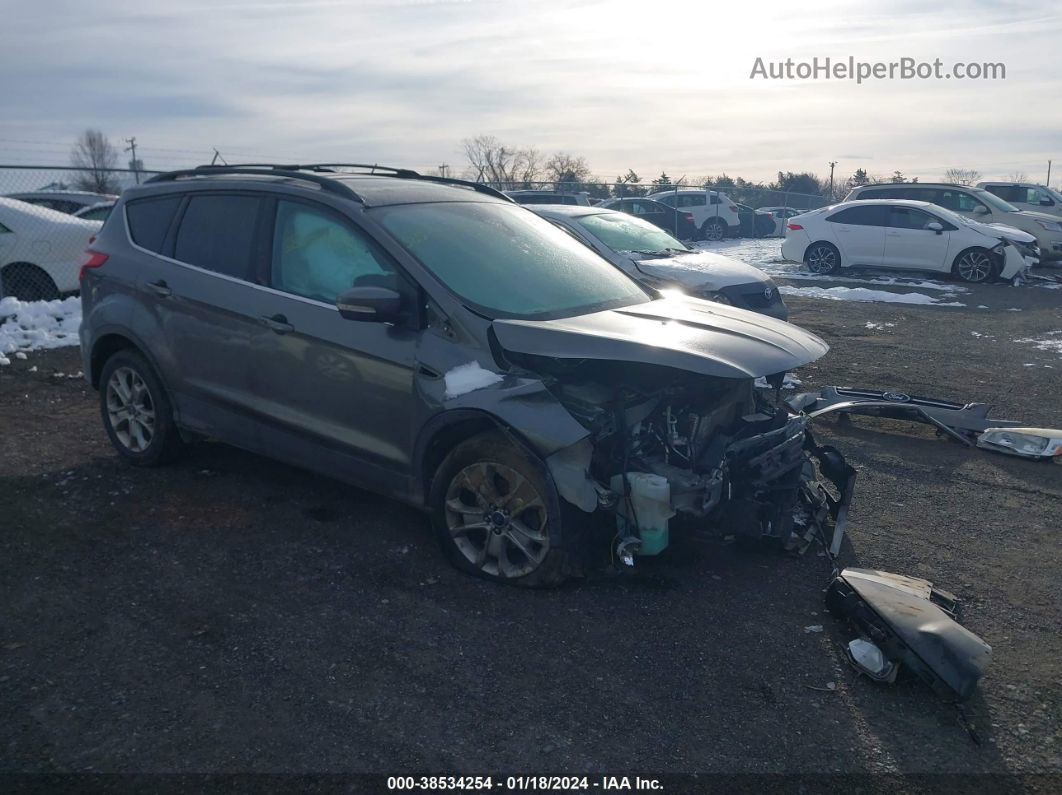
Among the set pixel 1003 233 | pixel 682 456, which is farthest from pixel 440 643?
pixel 1003 233

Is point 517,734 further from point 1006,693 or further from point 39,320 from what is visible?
point 39,320

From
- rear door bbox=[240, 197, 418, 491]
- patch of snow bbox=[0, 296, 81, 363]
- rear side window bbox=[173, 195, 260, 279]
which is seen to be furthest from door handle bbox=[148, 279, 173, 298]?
patch of snow bbox=[0, 296, 81, 363]

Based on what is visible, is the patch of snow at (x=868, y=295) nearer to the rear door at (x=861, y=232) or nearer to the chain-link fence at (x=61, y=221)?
the rear door at (x=861, y=232)

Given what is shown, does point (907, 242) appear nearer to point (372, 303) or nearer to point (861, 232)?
point (861, 232)

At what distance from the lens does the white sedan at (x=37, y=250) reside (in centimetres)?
1113

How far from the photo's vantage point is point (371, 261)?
456 centimetres

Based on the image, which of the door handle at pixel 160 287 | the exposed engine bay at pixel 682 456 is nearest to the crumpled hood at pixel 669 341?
the exposed engine bay at pixel 682 456

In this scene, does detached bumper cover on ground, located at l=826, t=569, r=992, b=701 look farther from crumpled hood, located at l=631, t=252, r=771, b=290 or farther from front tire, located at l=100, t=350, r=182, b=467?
crumpled hood, located at l=631, t=252, r=771, b=290

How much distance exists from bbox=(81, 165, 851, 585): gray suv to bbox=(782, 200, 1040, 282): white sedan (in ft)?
44.5

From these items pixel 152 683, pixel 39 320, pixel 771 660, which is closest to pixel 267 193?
pixel 152 683

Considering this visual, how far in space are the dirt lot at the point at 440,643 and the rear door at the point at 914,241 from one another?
1240 centimetres

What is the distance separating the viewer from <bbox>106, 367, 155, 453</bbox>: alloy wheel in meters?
5.68

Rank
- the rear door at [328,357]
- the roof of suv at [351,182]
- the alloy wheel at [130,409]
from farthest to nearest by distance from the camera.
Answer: the alloy wheel at [130,409], the roof of suv at [351,182], the rear door at [328,357]

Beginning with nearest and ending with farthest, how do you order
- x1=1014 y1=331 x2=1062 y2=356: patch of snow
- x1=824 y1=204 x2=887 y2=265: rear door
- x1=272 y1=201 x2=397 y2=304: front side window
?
x1=272 y1=201 x2=397 y2=304: front side window < x1=1014 y1=331 x2=1062 y2=356: patch of snow < x1=824 y1=204 x2=887 y2=265: rear door
